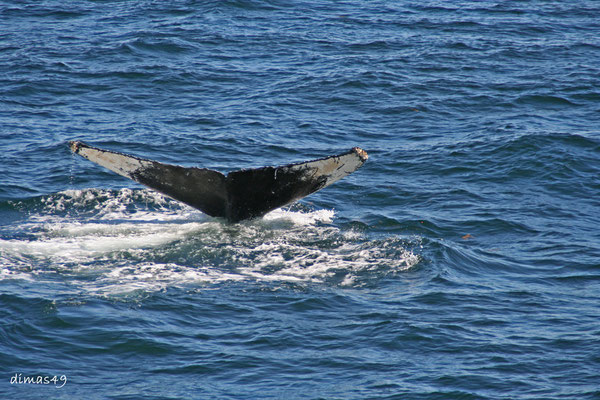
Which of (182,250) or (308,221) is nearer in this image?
(182,250)

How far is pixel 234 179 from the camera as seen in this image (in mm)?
10875

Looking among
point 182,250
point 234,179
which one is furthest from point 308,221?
point 182,250

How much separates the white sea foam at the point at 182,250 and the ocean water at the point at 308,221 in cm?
4

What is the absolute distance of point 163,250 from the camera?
1088cm

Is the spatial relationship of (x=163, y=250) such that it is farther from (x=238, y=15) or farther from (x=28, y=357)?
(x=238, y=15)

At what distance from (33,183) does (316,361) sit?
286 inches

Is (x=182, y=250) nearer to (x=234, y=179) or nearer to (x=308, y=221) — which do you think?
(x=234, y=179)

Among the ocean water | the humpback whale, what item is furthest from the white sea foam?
the humpback whale

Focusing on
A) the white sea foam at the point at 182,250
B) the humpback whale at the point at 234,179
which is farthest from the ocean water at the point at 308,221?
the humpback whale at the point at 234,179

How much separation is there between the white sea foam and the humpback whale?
52cm

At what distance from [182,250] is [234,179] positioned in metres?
1.12

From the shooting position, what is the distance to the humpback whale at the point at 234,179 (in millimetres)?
10750

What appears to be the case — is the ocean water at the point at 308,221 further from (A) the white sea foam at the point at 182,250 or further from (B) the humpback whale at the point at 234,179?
(B) the humpback whale at the point at 234,179

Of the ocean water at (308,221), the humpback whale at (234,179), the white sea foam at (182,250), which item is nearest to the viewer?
the ocean water at (308,221)
